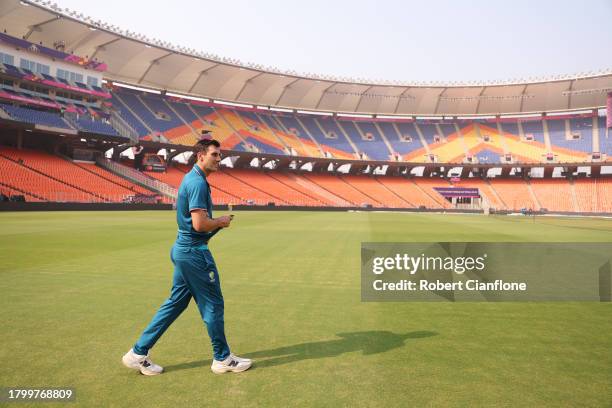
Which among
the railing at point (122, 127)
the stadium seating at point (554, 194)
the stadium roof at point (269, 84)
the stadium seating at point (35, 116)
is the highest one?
the stadium roof at point (269, 84)

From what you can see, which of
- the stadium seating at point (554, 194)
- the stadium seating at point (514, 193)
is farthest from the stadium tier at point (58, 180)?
the stadium seating at point (554, 194)

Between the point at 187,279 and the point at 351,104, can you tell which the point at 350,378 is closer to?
the point at 187,279

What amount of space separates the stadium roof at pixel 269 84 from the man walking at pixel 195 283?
150 feet

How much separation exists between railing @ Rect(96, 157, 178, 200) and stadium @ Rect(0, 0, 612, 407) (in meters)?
0.30

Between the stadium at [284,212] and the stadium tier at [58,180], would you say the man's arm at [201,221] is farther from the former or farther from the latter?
the stadium tier at [58,180]

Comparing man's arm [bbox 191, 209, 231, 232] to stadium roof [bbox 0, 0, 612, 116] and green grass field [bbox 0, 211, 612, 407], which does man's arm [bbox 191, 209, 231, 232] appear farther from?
stadium roof [bbox 0, 0, 612, 116]

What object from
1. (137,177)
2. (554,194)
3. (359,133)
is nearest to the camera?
(137,177)

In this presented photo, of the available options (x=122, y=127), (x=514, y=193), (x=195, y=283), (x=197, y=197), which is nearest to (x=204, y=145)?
(x=197, y=197)

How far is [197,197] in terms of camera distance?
3566 mm

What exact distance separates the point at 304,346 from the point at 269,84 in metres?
60.4

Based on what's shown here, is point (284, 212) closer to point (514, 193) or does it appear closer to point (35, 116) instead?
point (35, 116)

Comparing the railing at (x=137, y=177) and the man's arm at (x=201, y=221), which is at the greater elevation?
the railing at (x=137, y=177)

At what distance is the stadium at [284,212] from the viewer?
3.55m

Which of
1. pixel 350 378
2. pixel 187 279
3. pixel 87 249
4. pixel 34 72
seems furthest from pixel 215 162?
pixel 34 72
